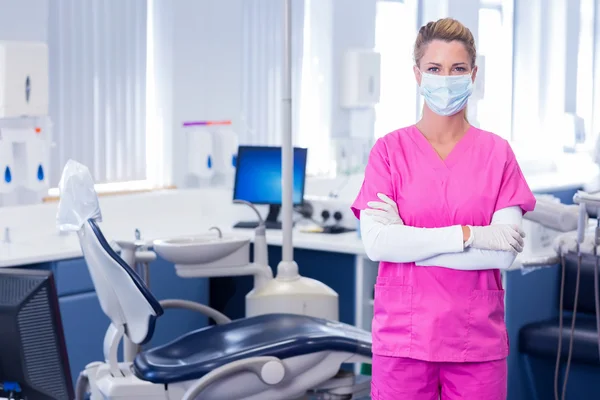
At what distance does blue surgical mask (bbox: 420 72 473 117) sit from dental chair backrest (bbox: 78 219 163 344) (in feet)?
3.76

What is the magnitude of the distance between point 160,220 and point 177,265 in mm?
1341

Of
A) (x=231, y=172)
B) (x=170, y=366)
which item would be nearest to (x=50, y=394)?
(x=170, y=366)

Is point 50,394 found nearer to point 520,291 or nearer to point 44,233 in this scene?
point 520,291

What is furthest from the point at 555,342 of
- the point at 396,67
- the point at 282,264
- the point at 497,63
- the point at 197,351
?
the point at 497,63

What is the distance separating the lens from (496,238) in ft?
6.63

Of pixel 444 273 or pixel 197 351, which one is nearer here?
pixel 444 273

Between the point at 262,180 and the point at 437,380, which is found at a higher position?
the point at 262,180

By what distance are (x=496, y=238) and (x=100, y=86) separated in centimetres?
313

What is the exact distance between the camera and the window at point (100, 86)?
4.59 metres

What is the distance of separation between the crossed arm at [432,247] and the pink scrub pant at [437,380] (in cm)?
21

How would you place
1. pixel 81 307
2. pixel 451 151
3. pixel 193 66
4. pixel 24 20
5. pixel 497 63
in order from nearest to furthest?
pixel 451 151 → pixel 81 307 → pixel 24 20 → pixel 193 66 → pixel 497 63

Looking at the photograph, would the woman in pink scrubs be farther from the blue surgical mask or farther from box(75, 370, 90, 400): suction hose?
box(75, 370, 90, 400): suction hose

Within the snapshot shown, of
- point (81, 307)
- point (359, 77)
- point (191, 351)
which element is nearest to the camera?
point (191, 351)

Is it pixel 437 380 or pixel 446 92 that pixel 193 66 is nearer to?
pixel 446 92
